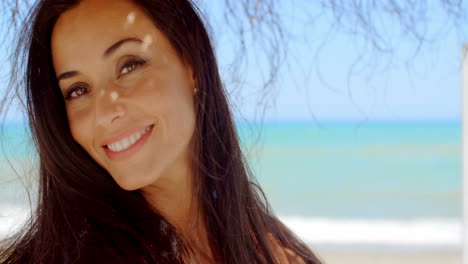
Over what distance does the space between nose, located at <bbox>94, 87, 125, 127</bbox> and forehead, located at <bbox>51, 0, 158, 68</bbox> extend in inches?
4.0

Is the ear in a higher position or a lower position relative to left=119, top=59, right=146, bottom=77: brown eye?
higher

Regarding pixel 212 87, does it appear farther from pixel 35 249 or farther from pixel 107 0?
pixel 35 249

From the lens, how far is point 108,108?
1583mm

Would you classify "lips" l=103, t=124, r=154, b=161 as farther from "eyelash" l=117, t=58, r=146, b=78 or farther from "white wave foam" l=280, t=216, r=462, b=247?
"white wave foam" l=280, t=216, r=462, b=247

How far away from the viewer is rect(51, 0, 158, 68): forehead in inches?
62.4

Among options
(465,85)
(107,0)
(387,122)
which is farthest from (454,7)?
(387,122)

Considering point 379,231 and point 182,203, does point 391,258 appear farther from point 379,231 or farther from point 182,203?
point 182,203

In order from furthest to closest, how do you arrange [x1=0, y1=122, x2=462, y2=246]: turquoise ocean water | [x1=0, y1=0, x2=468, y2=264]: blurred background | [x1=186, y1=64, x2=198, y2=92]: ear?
[x1=0, y1=122, x2=462, y2=246]: turquoise ocean water → [x1=186, y1=64, x2=198, y2=92]: ear → [x1=0, y1=0, x2=468, y2=264]: blurred background

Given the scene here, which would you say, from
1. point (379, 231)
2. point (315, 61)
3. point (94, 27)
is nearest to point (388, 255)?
point (379, 231)

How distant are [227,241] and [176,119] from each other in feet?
1.36

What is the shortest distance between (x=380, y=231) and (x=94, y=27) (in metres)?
8.07

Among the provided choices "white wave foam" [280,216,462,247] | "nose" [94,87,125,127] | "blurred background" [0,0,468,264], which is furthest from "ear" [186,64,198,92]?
"white wave foam" [280,216,462,247]

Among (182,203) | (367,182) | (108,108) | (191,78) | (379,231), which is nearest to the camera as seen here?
(108,108)

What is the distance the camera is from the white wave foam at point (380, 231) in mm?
8203
